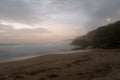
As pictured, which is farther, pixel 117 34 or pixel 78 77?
pixel 117 34

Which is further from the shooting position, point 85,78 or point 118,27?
point 118,27

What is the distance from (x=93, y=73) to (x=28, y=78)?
13.6ft

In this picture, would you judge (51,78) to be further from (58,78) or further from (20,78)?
(20,78)

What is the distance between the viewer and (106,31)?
158ft

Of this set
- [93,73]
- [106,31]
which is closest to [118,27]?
[106,31]

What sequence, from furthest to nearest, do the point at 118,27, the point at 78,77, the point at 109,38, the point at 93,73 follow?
the point at 118,27
the point at 109,38
the point at 93,73
the point at 78,77

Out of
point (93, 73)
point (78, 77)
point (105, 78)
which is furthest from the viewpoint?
point (93, 73)

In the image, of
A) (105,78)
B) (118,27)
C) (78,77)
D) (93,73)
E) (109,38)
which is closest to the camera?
(105,78)

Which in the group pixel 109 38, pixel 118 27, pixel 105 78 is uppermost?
pixel 118 27

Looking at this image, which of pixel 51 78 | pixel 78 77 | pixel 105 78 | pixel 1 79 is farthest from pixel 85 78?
pixel 1 79

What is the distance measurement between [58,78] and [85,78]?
1617mm

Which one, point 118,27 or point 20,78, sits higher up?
point 118,27

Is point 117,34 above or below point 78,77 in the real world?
above

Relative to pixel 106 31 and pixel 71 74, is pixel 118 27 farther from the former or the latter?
pixel 71 74
